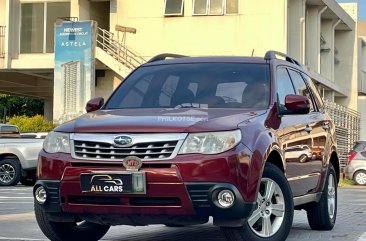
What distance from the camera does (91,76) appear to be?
29.0 meters

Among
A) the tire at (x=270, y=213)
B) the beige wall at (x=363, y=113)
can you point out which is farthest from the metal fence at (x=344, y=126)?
the tire at (x=270, y=213)

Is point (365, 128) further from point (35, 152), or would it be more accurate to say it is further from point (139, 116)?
point (139, 116)

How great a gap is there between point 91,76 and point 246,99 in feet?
71.8

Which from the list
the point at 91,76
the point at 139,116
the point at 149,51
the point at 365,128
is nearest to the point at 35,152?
the point at 91,76

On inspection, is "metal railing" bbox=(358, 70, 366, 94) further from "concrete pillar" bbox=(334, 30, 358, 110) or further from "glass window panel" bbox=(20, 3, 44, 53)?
"glass window panel" bbox=(20, 3, 44, 53)

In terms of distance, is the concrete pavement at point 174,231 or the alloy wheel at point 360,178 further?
the alloy wheel at point 360,178

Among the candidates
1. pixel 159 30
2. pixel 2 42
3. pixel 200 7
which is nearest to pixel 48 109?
pixel 2 42

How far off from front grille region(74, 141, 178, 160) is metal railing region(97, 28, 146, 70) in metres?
22.9

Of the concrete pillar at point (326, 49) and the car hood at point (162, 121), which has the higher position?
the concrete pillar at point (326, 49)

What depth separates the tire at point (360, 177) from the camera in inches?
982

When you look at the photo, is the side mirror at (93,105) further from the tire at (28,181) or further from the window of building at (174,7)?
the window of building at (174,7)

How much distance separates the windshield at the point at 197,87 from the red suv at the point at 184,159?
0.01 metres

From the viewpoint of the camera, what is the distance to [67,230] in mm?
7445

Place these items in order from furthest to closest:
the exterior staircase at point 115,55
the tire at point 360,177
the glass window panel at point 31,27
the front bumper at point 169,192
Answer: the glass window panel at point 31,27 → the exterior staircase at point 115,55 → the tire at point 360,177 → the front bumper at point 169,192
